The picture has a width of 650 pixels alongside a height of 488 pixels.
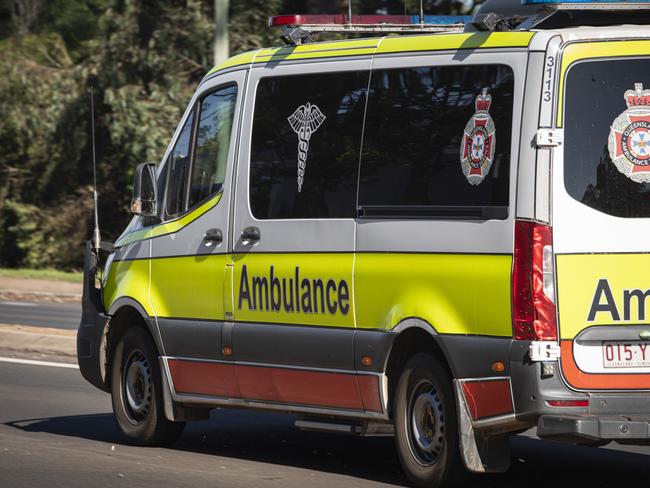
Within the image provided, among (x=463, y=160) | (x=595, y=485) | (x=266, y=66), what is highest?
(x=266, y=66)

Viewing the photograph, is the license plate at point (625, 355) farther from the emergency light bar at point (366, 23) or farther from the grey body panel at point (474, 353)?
the emergency light bar at point (366, 23)

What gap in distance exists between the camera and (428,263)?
7289 mm

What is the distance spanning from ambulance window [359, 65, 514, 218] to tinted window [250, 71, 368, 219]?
0.47ft

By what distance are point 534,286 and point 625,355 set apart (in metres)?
0.57

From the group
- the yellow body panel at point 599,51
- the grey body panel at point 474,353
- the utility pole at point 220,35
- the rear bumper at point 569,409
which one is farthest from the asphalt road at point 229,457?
the utility pole at point 220,35

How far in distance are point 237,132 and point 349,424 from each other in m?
2.00

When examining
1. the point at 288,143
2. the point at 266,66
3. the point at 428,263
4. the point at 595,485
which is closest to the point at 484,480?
the point at 595,485

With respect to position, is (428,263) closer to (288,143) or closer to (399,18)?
(288,143)

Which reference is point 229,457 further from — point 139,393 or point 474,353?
point 474,353

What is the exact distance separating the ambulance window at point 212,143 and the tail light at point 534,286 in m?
2.66

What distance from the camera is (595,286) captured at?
6.80m

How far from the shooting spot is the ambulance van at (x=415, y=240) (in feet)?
22.3

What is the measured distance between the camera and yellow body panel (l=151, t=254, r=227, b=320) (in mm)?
8727

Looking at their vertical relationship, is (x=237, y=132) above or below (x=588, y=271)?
above
